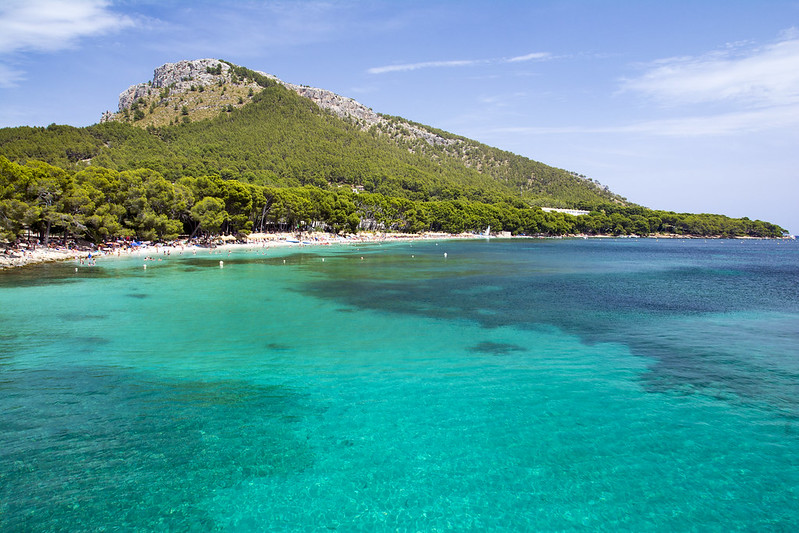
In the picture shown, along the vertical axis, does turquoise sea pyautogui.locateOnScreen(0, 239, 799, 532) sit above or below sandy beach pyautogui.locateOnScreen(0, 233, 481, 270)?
below

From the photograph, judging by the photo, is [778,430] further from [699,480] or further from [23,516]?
[23,516]

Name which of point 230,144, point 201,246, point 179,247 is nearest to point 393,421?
point 179,247

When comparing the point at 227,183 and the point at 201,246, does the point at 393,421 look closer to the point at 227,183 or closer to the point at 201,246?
Answer: the point at 201,246

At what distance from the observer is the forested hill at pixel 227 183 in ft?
189

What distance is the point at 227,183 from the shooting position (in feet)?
255

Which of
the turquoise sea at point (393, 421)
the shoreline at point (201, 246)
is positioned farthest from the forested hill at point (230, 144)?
the turquoise sea at point (393, 421)

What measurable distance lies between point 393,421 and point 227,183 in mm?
73921

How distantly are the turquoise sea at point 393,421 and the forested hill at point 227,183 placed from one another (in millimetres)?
35611

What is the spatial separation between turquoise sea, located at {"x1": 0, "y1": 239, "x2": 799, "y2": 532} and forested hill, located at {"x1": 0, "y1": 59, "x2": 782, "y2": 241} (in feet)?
117

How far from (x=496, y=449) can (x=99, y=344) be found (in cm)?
1728

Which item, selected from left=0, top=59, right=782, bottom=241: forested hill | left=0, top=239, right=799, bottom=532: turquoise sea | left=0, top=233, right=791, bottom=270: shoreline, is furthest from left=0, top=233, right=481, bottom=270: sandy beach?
left=0, top=239, right=799, bottom=532: turquoise sea

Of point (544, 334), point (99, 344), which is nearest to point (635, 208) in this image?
point (544, 334)

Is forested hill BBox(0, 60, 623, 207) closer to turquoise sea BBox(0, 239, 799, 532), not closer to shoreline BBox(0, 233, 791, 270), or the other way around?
shoreline BBox(0, 233, 791, 270)

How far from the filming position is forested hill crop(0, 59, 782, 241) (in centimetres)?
5762
